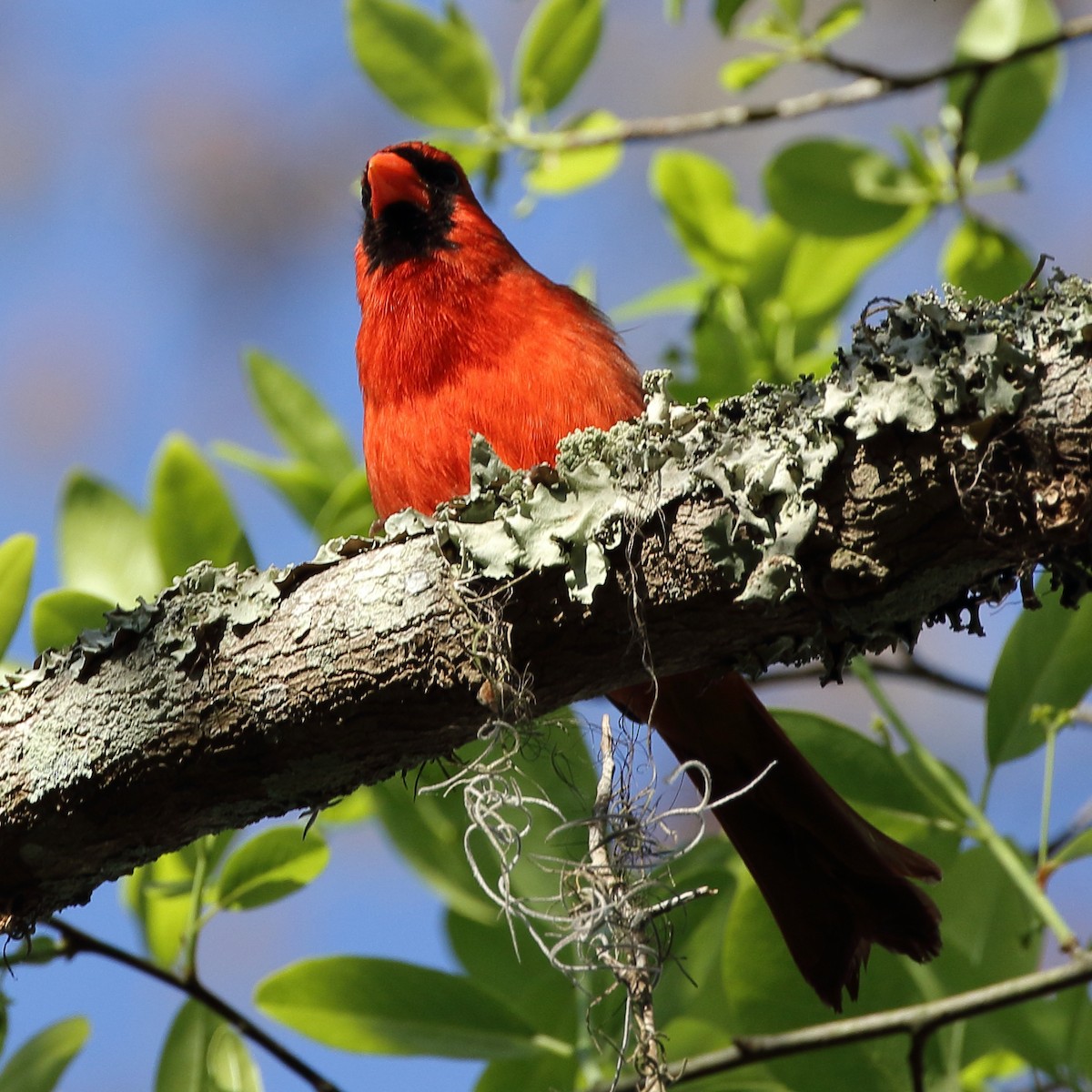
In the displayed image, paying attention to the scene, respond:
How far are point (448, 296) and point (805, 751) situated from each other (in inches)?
55.8

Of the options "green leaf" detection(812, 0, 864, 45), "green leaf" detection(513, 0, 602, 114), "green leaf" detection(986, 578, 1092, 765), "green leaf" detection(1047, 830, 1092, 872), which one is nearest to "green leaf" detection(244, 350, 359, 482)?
"green leaf" detection(513, 0, 602, 114)

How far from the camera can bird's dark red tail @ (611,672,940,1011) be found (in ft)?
9.15

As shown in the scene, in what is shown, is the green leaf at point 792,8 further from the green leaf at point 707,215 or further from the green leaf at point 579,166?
the green leaf at point 579,166

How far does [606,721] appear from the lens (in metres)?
2.13

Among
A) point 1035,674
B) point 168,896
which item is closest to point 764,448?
point 1035,674

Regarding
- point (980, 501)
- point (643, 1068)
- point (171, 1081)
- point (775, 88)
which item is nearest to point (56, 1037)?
point (171, 1081)

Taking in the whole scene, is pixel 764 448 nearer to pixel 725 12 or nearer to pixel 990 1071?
pixel 725 12

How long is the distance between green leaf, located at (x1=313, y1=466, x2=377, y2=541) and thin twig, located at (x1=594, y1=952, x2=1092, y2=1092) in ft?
4.36

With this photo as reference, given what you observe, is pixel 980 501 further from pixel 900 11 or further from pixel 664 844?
pixel 900 11

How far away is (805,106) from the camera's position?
3693mm

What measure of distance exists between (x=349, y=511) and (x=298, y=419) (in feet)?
1.31

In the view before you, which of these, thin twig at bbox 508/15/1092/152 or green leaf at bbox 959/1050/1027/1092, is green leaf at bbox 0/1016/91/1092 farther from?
thin twig at bbox 508/15/1092/152

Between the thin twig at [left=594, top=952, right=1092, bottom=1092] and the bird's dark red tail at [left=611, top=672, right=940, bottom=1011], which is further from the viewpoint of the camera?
the bird's dark red tail at [left=611, top=672, right=940, bottom=1011]

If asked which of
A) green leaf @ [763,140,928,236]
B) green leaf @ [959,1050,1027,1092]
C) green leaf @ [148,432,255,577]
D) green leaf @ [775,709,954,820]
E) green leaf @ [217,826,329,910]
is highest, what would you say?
green leaf @ [763,140,928,236]
